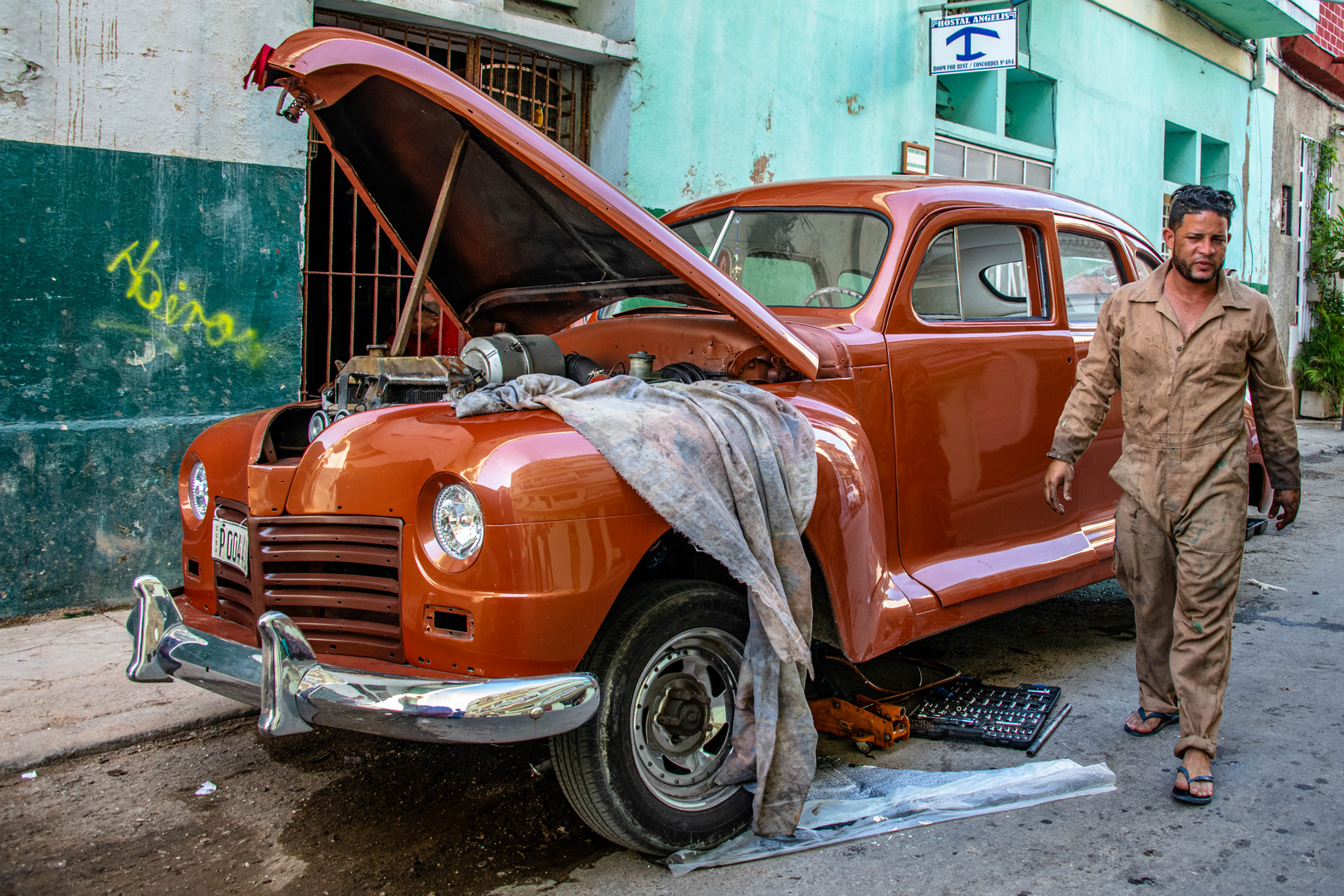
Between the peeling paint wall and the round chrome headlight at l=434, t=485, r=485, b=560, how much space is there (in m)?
3.28

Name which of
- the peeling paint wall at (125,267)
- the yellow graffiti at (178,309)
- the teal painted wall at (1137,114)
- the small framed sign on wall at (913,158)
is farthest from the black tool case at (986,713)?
the teal painted wall at (1137,114)

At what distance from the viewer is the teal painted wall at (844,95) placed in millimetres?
7508

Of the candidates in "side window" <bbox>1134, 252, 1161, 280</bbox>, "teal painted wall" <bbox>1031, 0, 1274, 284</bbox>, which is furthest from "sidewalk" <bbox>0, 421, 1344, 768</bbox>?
"teal painted wall" <bbox>1031, 0, 1274, 284</bbox>

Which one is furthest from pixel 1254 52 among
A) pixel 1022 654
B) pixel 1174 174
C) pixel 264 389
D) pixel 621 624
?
pixel 621 624

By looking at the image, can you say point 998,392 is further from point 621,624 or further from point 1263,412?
point 621,624

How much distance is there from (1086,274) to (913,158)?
5.54 m

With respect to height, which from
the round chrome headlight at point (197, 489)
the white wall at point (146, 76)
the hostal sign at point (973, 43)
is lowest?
the round chrome headlight at point (197, 489)

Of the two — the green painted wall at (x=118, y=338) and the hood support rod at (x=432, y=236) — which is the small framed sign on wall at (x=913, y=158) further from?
the hood support rod at (x=432, y=236)

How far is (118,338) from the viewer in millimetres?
5023

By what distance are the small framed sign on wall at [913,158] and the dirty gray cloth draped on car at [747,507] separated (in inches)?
289

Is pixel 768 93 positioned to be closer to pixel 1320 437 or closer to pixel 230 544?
pixel 230 544

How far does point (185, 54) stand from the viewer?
5191 mm

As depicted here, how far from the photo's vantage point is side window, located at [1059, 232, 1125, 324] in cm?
434

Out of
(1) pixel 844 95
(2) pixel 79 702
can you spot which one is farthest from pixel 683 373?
(1) pixel 844 95
